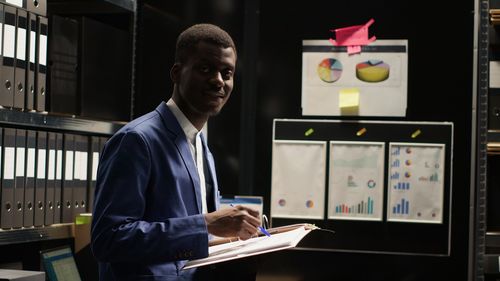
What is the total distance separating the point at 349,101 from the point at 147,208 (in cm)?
186

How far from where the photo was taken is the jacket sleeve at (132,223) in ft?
5.49

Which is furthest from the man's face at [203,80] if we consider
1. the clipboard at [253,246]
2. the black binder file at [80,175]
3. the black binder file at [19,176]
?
the black binder file at [80,175]

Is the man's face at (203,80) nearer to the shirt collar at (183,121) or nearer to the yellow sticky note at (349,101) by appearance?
the shirt collar at (183,121)

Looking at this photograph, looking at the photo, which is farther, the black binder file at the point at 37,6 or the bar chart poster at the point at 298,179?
the bar chart poster at the point at 298,179

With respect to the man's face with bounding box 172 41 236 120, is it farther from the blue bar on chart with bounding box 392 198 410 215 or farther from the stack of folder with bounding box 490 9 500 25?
the blue bar on chart with bounding box 392 198 410 215

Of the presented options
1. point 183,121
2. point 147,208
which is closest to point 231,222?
point 147,208

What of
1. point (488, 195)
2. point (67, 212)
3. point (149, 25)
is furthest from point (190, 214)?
point (149, 25)

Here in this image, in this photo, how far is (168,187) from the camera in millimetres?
1773

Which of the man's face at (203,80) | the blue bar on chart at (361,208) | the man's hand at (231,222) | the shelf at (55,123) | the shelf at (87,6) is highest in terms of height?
the shelf at (87,6)

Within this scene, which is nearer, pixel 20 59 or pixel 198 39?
pixel 198 39

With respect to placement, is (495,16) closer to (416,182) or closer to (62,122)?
(416,182)

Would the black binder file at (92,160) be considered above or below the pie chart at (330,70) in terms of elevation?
below

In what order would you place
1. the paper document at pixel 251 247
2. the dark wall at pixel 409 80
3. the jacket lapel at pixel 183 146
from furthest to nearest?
the dark wall at pixel 409 80 < the jacket lapel at pixel 183 146 < the paper document at pixel 251 247

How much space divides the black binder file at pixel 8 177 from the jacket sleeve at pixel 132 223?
109 centimetres
